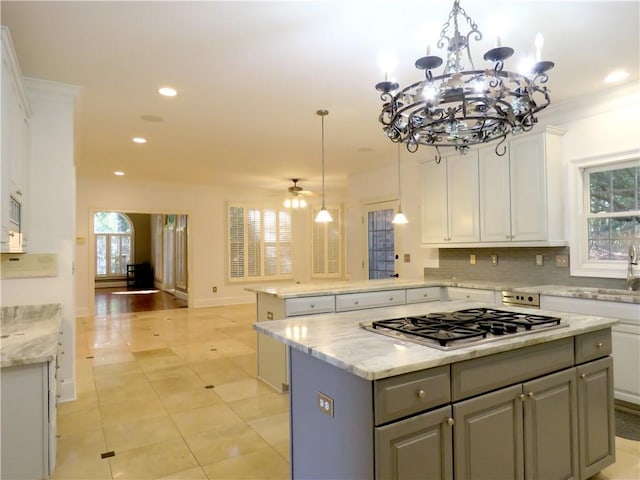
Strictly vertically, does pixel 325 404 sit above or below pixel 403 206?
below

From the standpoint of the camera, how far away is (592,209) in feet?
12.6

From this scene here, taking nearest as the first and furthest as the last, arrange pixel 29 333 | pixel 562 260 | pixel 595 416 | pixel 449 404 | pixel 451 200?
pixel 449 404 < pixel 595 416 < pixel 29 333 < pixel 562 260 < pixel 451 200

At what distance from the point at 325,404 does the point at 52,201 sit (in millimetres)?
2854

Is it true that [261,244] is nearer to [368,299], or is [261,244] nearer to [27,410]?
[368,299]

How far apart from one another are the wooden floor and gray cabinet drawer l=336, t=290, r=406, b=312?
597 centimetres

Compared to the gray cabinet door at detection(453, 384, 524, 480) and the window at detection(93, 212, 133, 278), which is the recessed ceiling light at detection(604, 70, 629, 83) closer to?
the gray cabinet door at detection(453, 384, 524, 480)

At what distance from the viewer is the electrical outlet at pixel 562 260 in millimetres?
3947

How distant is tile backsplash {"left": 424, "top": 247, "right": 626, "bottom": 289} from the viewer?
3.92m

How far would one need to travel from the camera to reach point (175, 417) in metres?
3.12

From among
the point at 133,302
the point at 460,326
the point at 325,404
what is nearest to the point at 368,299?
the point at 460,326

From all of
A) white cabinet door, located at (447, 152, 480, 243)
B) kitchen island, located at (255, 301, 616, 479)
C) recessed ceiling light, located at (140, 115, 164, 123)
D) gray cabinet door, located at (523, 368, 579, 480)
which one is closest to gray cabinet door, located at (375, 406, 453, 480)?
kitchen island, located at (255, 301, 616, 479)

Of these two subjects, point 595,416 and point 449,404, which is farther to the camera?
point 595,416

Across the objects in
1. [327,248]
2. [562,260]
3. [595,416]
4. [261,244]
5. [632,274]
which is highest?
[261,244]

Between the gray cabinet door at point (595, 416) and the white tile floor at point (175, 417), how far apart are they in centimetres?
21
